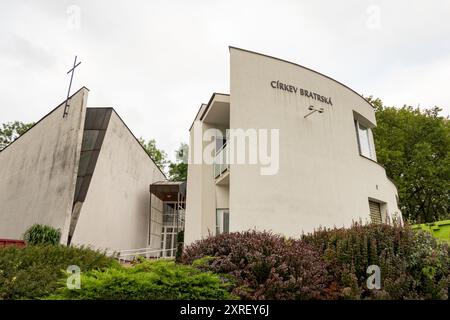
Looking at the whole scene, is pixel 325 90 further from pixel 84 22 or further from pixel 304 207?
pixel 84 22

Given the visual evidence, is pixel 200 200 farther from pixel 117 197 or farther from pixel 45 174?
pixel 45 174

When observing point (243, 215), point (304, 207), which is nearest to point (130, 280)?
point (243, 215)

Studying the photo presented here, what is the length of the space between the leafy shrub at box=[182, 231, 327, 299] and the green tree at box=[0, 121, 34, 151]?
3727cm

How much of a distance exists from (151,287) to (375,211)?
11.8m

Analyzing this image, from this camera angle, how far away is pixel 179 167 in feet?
123

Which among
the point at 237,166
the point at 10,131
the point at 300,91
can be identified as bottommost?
the point at 237,166

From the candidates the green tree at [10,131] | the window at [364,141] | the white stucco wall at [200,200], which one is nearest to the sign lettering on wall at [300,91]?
the window at [364,141]

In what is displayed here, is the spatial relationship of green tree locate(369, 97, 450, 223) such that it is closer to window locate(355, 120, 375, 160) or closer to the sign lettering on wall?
window locate(355, 120, 375, 160)

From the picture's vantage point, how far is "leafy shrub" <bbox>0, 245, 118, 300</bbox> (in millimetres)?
4746

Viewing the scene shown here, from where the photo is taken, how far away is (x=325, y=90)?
12.8 metres

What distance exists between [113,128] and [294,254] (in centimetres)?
1567

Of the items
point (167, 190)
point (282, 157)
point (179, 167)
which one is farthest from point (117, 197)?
point (179, 167)

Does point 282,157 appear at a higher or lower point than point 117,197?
lower

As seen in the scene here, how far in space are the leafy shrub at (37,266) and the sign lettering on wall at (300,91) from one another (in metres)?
7.90
